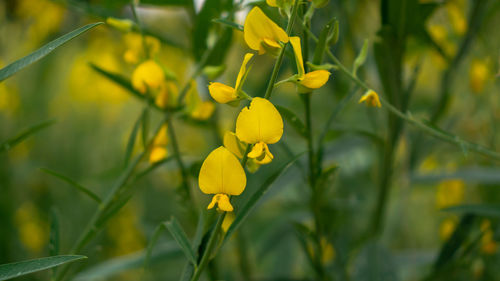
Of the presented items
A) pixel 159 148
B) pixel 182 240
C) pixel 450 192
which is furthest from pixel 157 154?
pixel 450 192

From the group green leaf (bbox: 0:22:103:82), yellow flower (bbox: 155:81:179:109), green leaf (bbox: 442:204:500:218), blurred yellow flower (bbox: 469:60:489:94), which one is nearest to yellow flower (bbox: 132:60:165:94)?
yellow flower (bbox: 155:81:179:109)

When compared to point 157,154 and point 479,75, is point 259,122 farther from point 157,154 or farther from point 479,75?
point 479,75

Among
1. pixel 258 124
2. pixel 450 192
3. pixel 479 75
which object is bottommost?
pixel 450 192

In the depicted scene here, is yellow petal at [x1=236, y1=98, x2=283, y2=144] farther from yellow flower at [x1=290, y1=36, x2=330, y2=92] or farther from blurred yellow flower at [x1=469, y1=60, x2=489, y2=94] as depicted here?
blurred yellow flower at [x1=469, y1=60, x2=489, y2=94]

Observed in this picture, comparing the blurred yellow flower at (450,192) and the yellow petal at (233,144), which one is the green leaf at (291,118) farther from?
the blurred yellow flower at (450,192)

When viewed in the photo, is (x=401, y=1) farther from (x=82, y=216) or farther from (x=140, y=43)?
(x=82, y=216)

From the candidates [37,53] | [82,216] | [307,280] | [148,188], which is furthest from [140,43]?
[82,216]
